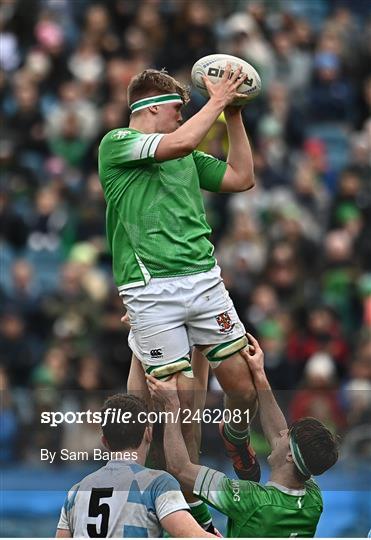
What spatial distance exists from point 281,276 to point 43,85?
385 cm

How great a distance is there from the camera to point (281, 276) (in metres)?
16.0

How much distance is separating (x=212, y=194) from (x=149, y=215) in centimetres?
773

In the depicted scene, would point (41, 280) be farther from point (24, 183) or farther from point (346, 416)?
point (346, 416)

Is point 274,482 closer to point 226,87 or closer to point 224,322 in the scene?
point 224,322

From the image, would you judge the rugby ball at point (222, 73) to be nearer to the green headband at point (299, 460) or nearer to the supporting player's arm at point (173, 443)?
the supporting player's arm at point (173, 443)

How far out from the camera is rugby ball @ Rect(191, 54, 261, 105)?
343 inches

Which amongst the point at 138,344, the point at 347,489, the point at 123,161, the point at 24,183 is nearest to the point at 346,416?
the point at 347,489

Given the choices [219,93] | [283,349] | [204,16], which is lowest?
[283,349]

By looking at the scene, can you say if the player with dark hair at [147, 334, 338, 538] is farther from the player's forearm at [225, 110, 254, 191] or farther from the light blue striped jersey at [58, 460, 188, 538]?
the player's forearm at [225, 110, 254, 191]

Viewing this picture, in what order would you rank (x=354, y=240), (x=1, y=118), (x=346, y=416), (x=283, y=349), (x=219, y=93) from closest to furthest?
(x=219, y=93), (x=346, y=416), (x=283, y=349), (x=354, y=240), (x=1, y=118)

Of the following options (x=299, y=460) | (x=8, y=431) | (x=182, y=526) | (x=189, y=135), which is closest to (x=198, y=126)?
(x=189, y=135)

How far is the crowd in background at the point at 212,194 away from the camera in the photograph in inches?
603

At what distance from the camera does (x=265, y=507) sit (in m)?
8.65

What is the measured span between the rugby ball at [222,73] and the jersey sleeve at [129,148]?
0.38 meters
